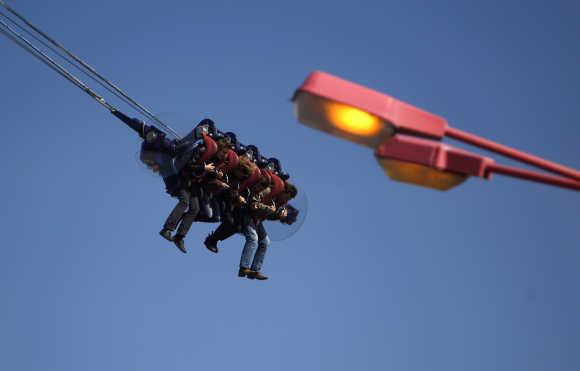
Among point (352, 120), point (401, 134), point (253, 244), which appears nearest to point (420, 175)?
point (401, 134)

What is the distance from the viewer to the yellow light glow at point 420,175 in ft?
17.2

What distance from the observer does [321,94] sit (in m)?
5.05

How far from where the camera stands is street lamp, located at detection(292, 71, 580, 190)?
5039 mm

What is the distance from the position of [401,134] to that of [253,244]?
37.8 feet

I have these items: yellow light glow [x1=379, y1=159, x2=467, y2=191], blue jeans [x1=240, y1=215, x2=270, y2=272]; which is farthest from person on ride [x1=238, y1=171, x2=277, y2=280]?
yellow light glow [x1=379, y1=159, x2=467, y2=191]

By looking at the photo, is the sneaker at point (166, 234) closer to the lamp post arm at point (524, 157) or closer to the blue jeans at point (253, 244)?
the blue jeans at point (253, 244)

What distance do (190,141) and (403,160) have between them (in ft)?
32.2

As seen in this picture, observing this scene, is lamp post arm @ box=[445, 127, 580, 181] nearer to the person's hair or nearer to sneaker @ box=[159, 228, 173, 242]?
sneaker @ box=[159, 228, 173, 242]

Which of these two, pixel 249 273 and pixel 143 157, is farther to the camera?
pixel 249 273

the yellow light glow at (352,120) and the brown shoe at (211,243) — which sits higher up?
the brown shoe at (211,243)

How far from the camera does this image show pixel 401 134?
5176 mm

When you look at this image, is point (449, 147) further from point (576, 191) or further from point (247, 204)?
point (247, 204)

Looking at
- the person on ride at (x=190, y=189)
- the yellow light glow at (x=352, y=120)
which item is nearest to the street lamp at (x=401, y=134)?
the yellow light glow at (x=352, y=120)

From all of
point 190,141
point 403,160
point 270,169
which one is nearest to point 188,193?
point 190,141
